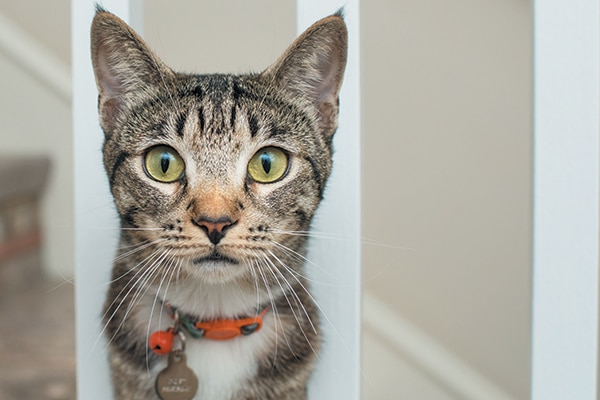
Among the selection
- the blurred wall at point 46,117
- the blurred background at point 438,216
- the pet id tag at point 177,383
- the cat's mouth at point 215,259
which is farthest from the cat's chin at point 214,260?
the blurred wall at point 46,117

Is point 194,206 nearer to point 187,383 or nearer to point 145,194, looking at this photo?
point 145,194

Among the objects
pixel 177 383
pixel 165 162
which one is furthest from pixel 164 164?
pixel 177 383

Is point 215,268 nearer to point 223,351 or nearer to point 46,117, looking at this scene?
point 223,351

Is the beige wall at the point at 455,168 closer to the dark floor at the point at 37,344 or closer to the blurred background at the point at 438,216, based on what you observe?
the blurred background at the point at 438,216

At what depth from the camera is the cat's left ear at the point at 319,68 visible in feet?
1.76

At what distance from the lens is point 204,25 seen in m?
0.73

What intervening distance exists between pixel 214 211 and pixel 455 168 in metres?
0.72

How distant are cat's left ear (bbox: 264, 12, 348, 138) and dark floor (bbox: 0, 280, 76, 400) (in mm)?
763

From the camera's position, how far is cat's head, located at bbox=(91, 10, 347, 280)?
0.52 metres

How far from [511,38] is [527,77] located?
0.07m

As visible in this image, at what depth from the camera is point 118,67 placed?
549 millimetres

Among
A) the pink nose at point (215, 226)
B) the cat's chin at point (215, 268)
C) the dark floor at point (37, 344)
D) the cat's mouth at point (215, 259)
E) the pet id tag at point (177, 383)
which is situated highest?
the pink nose at point (215, 226)

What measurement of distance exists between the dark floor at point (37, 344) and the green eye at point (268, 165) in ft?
2.43

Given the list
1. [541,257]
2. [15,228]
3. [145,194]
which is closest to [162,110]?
[145,194]
